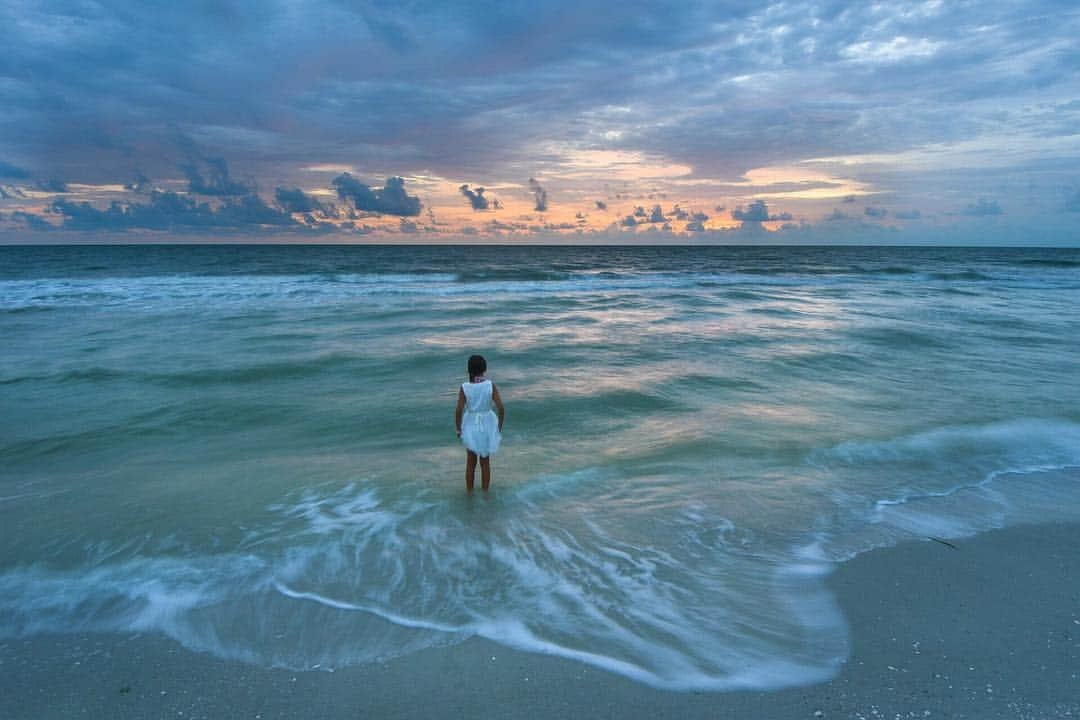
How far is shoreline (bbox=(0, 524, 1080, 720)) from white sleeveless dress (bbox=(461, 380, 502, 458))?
2485 millimetres

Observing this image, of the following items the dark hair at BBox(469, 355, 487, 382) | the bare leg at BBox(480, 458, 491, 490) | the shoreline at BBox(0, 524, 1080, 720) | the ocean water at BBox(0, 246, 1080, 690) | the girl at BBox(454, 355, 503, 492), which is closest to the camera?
the shoreline at BBox(0, 524, 1080, 720)

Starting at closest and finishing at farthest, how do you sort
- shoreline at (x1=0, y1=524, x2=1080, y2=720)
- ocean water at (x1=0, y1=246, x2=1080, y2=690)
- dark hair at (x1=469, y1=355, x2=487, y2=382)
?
shoreline at (x1=0, y1=524, x2=1080, y2=720) < ocean water at (x1=0, y1=246, x2=1080, y2=690) < dark hair at (x1=469, y1=355, x2=487, y2=382)

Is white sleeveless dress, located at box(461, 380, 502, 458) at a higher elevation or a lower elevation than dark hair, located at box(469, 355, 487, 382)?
lower

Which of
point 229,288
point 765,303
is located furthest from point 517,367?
point 229,288

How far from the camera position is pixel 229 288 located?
116ft

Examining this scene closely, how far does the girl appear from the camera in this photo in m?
5.89

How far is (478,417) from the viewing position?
6059mm

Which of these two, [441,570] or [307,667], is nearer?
[307,667]

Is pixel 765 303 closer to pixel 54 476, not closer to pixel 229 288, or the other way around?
pixel 54 476

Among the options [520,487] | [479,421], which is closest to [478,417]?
[479,421]

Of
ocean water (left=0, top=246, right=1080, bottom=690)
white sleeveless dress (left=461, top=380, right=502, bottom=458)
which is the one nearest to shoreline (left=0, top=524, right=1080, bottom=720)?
ocean water (left=0, top=246, right=1080, bottom=690)

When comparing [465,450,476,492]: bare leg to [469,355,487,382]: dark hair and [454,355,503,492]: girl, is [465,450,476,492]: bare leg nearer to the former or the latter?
[454,355,503,492]: girl

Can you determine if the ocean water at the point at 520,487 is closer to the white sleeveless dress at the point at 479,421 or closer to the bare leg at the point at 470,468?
the bare leg at the point at 470,468

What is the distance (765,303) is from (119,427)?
1046 inches
